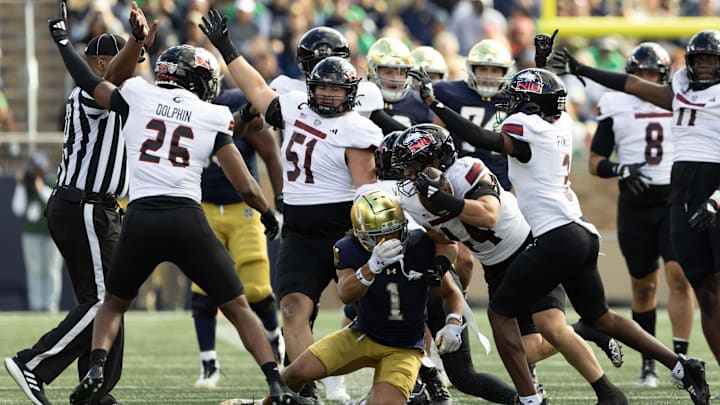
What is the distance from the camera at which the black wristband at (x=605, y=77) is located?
6730mm

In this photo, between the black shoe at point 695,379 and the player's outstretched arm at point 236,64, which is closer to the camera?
the black shoe at point 695,379

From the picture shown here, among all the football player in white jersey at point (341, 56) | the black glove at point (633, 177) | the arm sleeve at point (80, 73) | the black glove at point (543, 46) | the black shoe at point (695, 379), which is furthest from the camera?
the black glove at point (633, 177)

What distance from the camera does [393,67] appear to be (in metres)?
7.35

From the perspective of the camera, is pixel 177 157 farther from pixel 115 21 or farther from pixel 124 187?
pixel 115 21

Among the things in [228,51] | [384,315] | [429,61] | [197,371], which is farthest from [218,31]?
[197,371]

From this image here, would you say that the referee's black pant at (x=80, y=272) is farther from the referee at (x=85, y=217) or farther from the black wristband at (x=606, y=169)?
the black wristband at (x=606, y=169)

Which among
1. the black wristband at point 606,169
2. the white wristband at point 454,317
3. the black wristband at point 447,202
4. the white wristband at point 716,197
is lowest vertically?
the white wristband at point 454,317

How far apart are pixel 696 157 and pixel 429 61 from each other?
1990 mm

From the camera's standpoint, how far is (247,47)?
13930mm

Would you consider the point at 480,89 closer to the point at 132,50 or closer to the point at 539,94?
the point at 539,94

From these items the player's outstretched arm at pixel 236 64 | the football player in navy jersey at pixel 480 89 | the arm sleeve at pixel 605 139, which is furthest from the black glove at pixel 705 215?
the player's outstretched arm at pixel 236 64

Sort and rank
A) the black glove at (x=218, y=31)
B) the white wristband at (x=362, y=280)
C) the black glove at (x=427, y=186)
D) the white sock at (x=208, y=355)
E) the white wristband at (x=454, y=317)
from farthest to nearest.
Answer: the white sock at (x=208, y=355), the black glove at (x=218, y=31), the white wristband at (x=454, y=317), the black glove at (x=427, y=186), the white wristband at (x=362, y=280)

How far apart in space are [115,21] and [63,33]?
758cm

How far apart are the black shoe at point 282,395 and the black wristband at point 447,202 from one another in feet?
3.26
